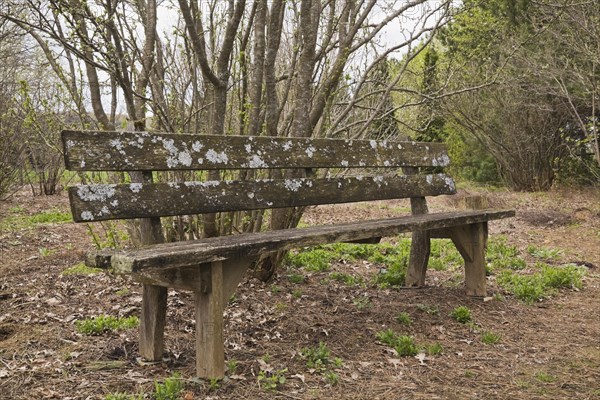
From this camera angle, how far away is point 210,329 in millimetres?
3051

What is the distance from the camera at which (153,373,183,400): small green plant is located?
2.82 metres

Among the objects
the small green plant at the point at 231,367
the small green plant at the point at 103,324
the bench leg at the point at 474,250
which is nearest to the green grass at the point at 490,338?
the bench leg at the point at 474,250

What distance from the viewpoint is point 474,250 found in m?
5.09

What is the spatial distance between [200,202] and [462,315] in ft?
7.58

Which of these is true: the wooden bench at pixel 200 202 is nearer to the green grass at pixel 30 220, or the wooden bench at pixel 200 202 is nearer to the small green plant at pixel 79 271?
the small green plant at pixel 79 271

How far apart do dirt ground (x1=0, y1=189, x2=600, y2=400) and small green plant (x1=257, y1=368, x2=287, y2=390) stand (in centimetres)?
2

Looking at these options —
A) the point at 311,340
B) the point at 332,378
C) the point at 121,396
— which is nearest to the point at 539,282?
the point at 311,340

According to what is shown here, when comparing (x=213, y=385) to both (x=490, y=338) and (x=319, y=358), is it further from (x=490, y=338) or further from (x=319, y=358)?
(x=490, y=338)

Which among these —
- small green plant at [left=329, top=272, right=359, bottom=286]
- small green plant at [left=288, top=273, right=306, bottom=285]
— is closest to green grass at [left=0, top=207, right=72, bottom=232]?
small green plant at [left=288, top=273, right=306, bottom=285]

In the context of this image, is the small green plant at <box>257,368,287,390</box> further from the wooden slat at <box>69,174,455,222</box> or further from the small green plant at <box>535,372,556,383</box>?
the small green plant at <box>535,372,556,383</box>

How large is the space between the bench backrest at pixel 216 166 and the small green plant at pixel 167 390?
91cm

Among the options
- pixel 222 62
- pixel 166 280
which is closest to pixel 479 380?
pixel 166 280

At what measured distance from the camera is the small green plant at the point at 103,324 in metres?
3.79

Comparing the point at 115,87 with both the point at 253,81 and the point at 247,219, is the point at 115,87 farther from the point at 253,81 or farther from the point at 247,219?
the point at 247,219
